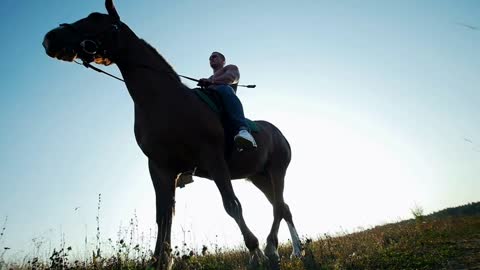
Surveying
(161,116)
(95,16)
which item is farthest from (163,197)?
(95,16)

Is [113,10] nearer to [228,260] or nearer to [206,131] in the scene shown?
[206,131]

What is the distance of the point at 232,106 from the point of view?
560 cm

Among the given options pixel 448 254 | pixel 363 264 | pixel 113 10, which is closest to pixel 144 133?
pixel 113 10

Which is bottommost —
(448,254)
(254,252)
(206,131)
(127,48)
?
(448,254)

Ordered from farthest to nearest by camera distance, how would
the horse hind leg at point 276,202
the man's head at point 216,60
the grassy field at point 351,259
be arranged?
the horse hind leg at point 276,202, the man's head at point 216,60, the grassy field at point 351,259

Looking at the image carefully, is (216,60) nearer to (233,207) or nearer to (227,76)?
(227,76)

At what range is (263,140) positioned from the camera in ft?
21.6

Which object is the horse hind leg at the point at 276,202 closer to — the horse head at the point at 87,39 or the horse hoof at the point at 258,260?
the horse hoof at the point at 258,260

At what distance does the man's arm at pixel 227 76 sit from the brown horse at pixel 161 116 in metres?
0.85

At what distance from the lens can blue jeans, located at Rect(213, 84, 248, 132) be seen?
543 centimetres

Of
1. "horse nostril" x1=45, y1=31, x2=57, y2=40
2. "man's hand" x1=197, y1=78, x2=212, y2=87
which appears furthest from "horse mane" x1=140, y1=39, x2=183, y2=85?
"horse nostril" x1=45, y1=31, x2=57, y2=40

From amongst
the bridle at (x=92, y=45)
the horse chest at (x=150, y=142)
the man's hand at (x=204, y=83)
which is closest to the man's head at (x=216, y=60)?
the man's hand at (x=204, y=83)

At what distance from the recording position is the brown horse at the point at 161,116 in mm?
4809

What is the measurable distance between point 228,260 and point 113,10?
449 centimetres
